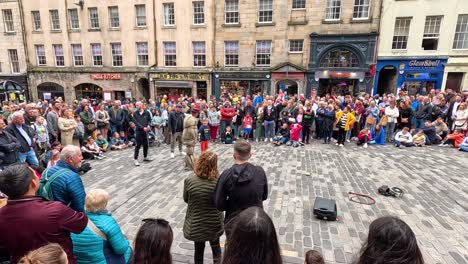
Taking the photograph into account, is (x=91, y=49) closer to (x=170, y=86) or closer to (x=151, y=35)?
(x=151, y=35)

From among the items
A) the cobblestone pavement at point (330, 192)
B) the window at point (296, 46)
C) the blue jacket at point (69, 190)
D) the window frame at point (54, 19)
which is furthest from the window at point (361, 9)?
the window frame at point (54, 19)

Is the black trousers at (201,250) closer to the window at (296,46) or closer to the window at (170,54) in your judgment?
the window at (296,46)

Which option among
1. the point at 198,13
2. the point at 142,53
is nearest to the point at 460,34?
the point at 198,13

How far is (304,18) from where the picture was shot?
19984mm

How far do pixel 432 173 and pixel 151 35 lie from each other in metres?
22.2

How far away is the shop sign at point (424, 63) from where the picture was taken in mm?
18391

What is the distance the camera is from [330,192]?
6.17 m

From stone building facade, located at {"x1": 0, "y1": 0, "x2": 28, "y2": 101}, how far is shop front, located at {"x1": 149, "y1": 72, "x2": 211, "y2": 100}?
1295 cm

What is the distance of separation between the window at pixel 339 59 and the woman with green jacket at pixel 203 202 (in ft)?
63.4

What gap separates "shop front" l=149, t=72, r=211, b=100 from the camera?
22469 mm

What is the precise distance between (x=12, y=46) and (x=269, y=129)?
28292 mm

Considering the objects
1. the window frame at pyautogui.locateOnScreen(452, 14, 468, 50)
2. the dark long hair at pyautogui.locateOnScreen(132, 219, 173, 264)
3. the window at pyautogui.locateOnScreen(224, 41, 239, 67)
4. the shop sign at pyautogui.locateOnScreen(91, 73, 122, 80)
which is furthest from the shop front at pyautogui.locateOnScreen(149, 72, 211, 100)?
the dark long hair at pyautogui.locateOnScreen(132, 219, 173, 264)

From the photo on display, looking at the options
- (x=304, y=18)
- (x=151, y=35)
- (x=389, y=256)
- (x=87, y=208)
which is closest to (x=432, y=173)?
(x=389, y=256)

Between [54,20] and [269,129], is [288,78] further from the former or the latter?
[54,20]
